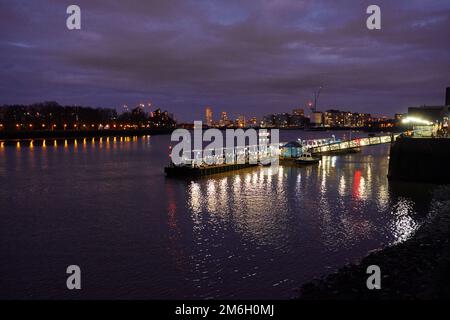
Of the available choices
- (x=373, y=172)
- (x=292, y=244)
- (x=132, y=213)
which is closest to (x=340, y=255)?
(x=292, y=244)

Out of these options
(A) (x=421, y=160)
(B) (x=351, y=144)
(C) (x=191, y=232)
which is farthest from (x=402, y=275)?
(B) (x=351, y=144)

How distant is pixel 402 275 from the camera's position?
1758 centimetres

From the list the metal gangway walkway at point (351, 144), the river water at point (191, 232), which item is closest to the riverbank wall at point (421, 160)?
the river water at point (191, 232)

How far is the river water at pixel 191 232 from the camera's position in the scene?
723 inches

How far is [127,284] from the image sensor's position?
1814cm

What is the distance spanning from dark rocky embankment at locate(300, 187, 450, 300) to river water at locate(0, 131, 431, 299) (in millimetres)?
1214

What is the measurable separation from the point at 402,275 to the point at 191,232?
43.3 feet

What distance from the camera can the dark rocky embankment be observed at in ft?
51.5

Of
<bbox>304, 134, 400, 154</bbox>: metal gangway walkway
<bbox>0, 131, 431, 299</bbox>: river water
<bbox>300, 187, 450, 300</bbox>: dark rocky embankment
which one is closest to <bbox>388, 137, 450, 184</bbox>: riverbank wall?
<bbox>0, 131, 431, 299</bbox>: river water

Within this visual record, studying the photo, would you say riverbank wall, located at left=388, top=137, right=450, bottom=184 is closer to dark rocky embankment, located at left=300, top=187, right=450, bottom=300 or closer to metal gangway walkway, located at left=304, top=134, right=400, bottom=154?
dark rocky embankment, located at left=300, top=187, right=450, bottom=300

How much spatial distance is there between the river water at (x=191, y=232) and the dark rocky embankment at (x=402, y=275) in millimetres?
1214

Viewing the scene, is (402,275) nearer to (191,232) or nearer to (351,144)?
(191,232)
